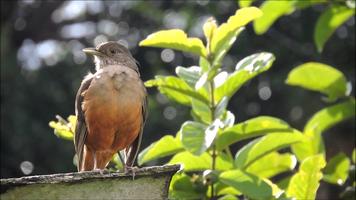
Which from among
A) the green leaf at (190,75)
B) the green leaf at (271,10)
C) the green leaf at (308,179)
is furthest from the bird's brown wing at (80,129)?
the green leaf at (308,179)

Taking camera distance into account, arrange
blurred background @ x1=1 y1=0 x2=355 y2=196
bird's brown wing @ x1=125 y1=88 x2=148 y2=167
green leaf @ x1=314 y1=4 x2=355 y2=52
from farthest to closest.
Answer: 1. blurred background @ x1=1 y1=0 x2=355 y2=196
2. green leaf @ x1=314 y1=4 x2=355 y2=52
3. bird's brown wing @ x1=125 y1=88 x2=148 y2=167

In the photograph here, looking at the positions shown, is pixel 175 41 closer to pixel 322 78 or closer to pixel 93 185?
pixel 322 78

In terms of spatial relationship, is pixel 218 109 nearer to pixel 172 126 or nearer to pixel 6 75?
pixel 172 126

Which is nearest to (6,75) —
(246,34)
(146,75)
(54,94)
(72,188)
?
(54,94)

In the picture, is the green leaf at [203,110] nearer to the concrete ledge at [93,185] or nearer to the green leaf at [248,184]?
the green leaf at [248,184]

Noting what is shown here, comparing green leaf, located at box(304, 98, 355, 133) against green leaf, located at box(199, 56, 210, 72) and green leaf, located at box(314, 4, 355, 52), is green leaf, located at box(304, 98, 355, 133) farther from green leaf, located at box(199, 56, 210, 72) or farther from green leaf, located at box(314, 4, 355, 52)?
green leaf, located at box(199, 56, 210, 72)

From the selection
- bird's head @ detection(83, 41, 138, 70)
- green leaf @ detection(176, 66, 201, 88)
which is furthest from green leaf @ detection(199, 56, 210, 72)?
bird's head @ detection(83, 41, 138, 70)

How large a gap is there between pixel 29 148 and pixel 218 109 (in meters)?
8.15

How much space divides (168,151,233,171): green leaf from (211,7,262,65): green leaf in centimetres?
46

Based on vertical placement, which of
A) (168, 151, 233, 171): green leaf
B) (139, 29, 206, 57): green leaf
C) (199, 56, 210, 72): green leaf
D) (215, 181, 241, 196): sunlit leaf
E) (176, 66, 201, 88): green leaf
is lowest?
(215, 181, 241, 196): sunlit leaf

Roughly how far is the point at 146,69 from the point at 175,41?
8.74 m

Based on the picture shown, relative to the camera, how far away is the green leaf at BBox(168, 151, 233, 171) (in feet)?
14.6

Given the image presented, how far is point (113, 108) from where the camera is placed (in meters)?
5.03

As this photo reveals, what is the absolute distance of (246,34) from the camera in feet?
41.6
